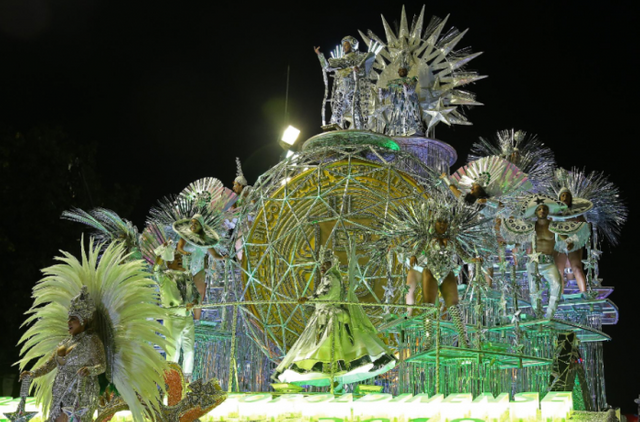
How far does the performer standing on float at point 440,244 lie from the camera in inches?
326

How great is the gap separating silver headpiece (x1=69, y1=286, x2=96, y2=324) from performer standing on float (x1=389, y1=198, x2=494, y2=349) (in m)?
3.97

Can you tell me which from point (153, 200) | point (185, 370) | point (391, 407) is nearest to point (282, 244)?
point (185, 370)

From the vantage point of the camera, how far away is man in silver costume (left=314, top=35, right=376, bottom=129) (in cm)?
1043

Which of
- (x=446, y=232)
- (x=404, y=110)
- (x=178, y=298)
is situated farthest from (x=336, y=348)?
(x=404, y=110)

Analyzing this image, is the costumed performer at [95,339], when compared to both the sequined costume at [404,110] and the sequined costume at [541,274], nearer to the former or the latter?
the sequined costume at [541,274]

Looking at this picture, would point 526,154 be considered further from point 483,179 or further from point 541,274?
point 541,274

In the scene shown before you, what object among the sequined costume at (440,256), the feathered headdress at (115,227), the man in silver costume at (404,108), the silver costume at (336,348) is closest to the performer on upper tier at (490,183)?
the sequined costume at (440,256)

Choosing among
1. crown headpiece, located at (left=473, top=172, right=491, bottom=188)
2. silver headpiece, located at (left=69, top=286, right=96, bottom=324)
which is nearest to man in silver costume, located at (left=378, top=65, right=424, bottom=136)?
crown headpiece, located at (left=473, top=172, right=491, bottom=188)

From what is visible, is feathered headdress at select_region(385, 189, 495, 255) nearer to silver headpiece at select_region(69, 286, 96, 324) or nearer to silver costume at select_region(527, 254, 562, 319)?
silver costume at select_region(527, 254, 562, 319)

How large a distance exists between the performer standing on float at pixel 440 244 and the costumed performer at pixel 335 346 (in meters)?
0.63

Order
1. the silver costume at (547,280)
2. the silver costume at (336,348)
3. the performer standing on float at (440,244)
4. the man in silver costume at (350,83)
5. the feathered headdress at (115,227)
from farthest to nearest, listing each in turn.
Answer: the man in silver costume at (350,83) → the feathered headdress at (115,227) → the silver costume at (547,280) → the performer standing on float at (440,244) → the silver costume at (336,348)

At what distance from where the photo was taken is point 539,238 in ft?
29.0

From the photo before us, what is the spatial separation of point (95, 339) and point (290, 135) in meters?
6.25

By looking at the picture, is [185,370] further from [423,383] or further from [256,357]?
[423,383]
